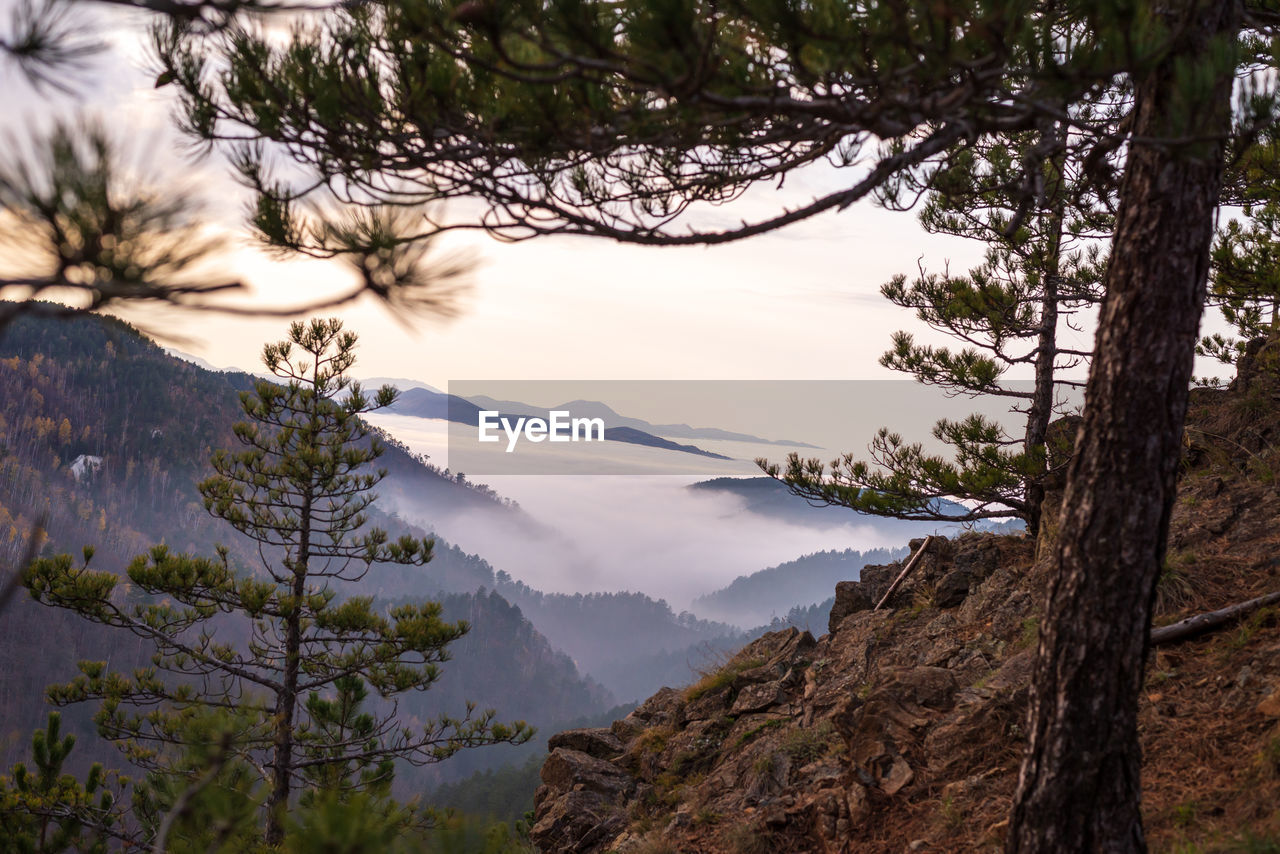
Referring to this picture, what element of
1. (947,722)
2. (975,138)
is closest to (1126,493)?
(975,138)

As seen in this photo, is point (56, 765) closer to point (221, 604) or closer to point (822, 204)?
point (221, 604)

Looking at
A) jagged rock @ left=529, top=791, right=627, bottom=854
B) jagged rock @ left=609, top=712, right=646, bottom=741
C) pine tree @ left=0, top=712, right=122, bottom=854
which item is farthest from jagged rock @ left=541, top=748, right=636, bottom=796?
pine tree @ left=0, top=712, right=122, bottom=854

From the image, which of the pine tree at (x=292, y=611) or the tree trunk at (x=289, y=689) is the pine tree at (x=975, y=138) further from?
the tree trunk at (x=289, y=689)

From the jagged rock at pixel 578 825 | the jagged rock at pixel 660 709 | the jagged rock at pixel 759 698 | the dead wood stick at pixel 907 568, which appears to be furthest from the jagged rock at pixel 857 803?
the jagged rock at pixel 660 709

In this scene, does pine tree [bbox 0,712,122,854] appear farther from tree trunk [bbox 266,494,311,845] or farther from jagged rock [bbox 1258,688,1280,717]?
jagged rock [bbox 1258,688,1280,717]

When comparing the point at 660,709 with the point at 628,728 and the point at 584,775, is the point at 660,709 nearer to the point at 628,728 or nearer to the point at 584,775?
the point at 628,728

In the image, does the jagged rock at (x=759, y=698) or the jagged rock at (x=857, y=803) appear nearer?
the jagged rock at (x=857, y=803)

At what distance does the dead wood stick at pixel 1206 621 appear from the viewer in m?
4.55

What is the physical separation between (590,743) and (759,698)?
2407mm

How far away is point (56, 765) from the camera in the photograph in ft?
36.0

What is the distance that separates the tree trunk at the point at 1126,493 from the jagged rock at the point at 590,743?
21.3 feet

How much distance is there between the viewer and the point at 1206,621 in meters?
4.61

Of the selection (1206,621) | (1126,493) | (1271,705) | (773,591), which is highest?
(1126,493)

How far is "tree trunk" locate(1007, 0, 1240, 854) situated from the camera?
3.03m
